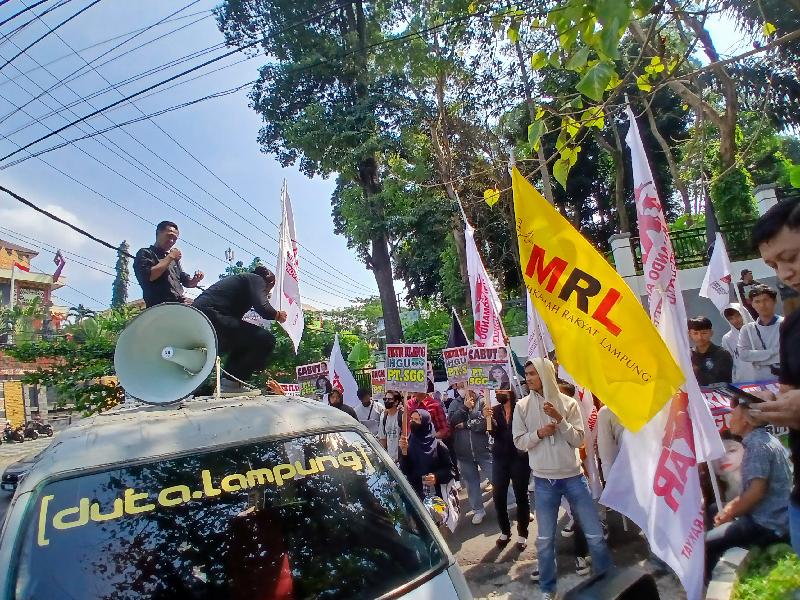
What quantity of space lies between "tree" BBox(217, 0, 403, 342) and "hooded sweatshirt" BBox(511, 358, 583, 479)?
43.5 feet

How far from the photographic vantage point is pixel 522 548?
18.9 ft

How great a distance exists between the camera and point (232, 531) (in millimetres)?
2318

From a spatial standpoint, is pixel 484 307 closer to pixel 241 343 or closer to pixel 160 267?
pixel 241 343

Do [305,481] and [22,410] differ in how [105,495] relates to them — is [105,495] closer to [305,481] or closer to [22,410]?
[305,481]

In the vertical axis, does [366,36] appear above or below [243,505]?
above

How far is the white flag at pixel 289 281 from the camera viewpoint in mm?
7461

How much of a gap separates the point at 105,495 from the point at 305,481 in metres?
0.79

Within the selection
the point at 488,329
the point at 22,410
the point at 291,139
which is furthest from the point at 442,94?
the point at 22,410

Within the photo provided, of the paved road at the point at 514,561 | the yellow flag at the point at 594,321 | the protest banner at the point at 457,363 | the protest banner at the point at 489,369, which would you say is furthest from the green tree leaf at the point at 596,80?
the protest banner at the point at 457,363

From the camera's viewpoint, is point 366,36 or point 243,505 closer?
point 243,505

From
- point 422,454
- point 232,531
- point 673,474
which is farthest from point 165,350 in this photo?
point 422,454

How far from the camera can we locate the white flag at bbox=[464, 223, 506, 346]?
7391 millimetres

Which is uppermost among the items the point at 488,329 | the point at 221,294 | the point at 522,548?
the point at 221,294

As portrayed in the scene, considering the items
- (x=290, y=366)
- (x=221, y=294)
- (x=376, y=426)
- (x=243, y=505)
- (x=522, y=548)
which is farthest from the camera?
(x=290, y=366)
